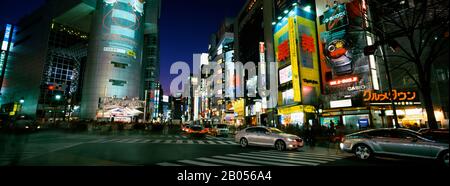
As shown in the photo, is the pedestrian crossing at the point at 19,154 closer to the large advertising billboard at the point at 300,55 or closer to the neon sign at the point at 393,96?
the neon sign at the point at 393,96

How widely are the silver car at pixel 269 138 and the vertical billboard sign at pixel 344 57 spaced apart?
20802mm

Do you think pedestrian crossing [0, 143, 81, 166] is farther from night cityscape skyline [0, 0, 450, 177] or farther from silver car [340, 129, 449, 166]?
silver car [340, 129, 449, 166]

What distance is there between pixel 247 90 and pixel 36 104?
2362 inches

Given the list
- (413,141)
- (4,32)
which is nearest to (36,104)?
(4,32)

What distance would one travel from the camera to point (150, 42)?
8038 cm

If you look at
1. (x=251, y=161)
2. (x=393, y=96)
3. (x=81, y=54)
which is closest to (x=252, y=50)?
(x=393, y=96)

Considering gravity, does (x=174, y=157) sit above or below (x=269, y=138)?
below

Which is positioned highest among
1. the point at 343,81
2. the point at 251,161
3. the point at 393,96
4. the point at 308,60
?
the point at 308,60

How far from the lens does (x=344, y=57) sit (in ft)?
105

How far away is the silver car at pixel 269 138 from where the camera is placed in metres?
12.1

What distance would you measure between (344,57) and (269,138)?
2602 cm

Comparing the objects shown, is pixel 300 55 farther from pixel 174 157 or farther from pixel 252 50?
pixel 174 157
